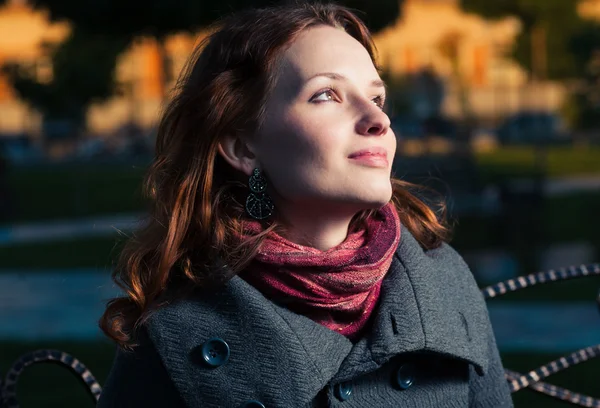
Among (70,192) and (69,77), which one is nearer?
(69,77)

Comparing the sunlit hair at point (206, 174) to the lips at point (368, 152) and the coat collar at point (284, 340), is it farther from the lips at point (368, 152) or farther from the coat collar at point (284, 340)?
the lips at point (368, 152)

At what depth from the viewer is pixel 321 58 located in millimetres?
2273

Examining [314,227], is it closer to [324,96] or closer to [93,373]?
[324,96]

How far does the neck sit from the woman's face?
3cm

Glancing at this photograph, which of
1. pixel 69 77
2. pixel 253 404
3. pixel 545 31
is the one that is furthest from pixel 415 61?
pixel 253 404

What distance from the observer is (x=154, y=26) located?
7.98m

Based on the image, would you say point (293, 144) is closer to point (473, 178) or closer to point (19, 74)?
point (473, 178)

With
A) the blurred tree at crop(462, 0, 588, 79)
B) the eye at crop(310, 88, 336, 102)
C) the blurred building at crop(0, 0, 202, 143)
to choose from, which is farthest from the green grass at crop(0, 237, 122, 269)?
the blurred building at crop(0, 0, 202, 143)

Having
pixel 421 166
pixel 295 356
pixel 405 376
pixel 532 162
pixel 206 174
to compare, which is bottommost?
→ pixel 532 162

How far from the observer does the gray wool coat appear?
86.5 inches

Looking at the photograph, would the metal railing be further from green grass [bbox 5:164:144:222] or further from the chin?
green grass [bbox 5:164:144:222]

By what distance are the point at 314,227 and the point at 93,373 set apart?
12.1 ft

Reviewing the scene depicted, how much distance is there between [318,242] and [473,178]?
7.45 meters

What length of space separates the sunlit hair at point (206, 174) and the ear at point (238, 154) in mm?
19
